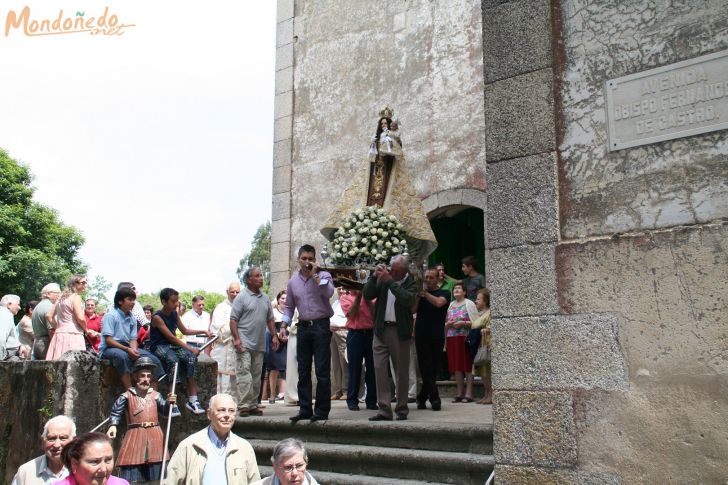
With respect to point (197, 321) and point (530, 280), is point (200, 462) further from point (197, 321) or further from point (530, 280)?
point (197, 321)

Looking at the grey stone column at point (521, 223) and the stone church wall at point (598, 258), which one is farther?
the grey stone column at point (521, 223)

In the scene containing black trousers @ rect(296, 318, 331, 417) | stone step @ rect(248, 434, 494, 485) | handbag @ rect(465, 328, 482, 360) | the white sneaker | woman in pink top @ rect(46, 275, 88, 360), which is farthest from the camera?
handbag @ rect(465, 328, 482, 360)

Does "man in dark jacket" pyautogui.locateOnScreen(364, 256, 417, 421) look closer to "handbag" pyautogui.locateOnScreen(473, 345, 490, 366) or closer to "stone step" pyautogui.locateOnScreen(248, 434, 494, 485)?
"stone step" pyautogui.locateOnScreen(248, 434, 494, 485)

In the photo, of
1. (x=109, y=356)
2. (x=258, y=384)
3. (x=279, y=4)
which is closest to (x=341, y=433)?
(x=258, y=384)

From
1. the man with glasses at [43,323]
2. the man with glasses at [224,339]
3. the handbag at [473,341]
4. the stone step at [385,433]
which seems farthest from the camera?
the man with glasses at [224,339]

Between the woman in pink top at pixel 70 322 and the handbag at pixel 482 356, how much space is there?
441 centimetres

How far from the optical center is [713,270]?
4164 millimetres

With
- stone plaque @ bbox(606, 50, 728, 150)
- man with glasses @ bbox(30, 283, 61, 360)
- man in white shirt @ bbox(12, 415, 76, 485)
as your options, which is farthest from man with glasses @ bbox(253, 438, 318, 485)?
man with glasses @ bbox(30, 283, 61, 360)

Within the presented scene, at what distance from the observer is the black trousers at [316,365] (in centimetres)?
771

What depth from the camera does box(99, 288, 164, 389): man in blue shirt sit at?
7559mm

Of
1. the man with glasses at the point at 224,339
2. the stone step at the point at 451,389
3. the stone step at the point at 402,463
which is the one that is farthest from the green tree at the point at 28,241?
the stone step at the point at 402,463

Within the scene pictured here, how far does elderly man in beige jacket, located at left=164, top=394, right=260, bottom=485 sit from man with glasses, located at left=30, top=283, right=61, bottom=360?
4844 mm

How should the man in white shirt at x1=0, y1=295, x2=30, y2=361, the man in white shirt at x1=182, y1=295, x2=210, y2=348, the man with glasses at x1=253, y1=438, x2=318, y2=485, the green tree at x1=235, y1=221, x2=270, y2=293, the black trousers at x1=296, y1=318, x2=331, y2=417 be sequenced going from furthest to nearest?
the green tree at x1=235, y1=221, x2=270, y2=293 < the man in white shirt at x1=182, y1=295, x2=210, y2=348 < the man in white shirt at x1=0, y1=295, x2=30, y2=361 < the black trousers at x1=296, y1=318, x2=331, y2=417 < the man with glasses at x1=253, y1=438, x2=318, y2=485

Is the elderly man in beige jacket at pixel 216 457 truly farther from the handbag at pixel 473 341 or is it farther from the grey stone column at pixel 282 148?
the grey stone column at pixel 282 148
